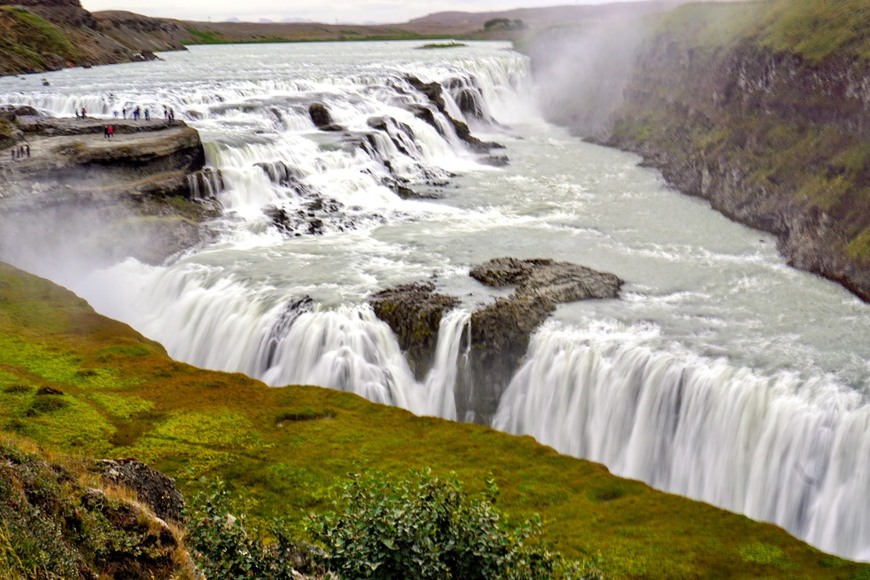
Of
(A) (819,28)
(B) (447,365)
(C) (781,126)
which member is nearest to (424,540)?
(B) (447,365)

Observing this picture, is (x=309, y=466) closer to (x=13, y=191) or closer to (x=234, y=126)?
(x=13, y=191)

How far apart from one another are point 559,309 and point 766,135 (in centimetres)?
2664

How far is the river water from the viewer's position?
27.9m

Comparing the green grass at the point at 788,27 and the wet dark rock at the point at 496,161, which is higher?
the green grass at the point at 788,27

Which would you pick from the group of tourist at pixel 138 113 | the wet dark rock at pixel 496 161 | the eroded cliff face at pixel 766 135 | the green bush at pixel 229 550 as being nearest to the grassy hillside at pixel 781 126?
the eroded cliff face at pixel 766 135

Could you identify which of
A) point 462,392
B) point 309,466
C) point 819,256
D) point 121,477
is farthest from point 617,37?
point 121,477

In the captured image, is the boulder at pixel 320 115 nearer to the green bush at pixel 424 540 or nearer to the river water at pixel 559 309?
the river water at pixel 559 309

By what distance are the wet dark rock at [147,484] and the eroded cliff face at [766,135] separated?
32.4 m

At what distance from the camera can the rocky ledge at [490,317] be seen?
33.5m

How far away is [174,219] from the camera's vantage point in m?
48.2

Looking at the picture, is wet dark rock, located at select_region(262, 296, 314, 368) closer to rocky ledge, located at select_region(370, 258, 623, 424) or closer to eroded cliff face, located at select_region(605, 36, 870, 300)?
rocky ledge, located at select_region(370, 258, 623, 424)

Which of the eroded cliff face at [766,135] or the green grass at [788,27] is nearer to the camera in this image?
the eroded cliff face at [766,135]

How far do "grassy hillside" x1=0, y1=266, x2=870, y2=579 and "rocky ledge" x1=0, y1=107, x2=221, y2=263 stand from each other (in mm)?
13769

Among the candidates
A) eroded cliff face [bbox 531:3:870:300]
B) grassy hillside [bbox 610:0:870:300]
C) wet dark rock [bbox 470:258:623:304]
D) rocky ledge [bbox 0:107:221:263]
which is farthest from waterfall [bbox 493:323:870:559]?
rocky ledge [bbox 0:107:221:263]
